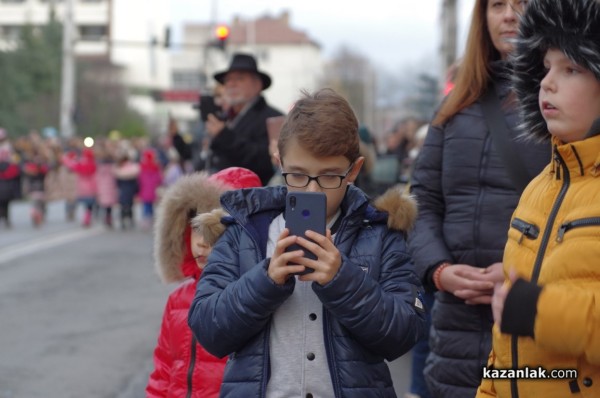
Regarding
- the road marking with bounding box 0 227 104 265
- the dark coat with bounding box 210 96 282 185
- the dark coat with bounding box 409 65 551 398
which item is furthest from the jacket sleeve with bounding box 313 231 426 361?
the road marking with bounding box 0 227 104 265

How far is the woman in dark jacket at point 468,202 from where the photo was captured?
12.0 feet

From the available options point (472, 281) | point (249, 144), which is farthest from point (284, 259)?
point (249, 144)

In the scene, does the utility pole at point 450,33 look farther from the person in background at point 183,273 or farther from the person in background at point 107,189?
the person in background at point 183,273

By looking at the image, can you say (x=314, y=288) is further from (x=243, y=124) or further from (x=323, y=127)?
(x=243, y=124)

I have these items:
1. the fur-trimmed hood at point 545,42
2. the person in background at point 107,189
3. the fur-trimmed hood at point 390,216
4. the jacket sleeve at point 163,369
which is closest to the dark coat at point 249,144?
the jacket sleeve at point 163,369

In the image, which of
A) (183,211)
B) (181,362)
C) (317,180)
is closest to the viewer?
(317,180)

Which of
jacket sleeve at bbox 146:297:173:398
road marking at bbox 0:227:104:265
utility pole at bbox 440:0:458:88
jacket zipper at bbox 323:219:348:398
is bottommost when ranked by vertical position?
road marking at bbox 0:227:104:265

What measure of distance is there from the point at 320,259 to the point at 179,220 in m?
1.55

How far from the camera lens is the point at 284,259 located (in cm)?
282

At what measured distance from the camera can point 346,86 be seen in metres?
113

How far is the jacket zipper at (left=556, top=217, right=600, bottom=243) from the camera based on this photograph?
2518 mm

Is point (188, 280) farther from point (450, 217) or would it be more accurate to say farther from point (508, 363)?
point (508, 363)

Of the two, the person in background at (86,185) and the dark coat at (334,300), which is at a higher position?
the dark coat at (334,300)

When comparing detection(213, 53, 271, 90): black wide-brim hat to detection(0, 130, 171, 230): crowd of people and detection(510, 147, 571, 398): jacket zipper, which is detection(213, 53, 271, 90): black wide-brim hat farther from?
detection(0, 130, 171, 230): crowd of people
